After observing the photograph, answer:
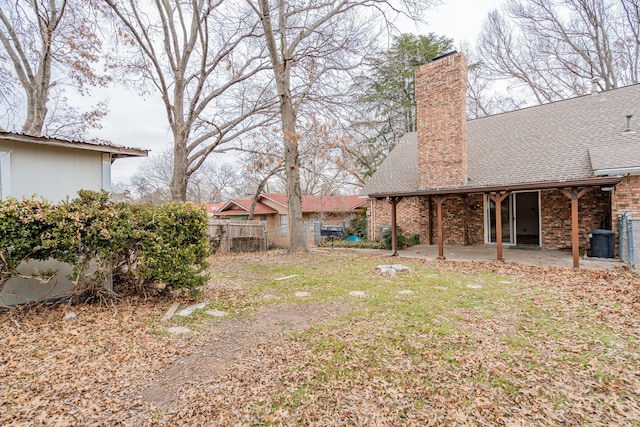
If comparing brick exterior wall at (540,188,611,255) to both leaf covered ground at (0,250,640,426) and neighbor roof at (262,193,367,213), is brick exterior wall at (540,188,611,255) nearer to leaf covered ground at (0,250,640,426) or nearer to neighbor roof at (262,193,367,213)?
leaf covered ground at (0,250,640,426)

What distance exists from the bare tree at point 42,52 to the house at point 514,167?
39.7ft

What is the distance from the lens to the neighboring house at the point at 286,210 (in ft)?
66.3

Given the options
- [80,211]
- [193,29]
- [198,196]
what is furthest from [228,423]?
[198,196]

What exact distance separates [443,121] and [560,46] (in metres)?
12.6

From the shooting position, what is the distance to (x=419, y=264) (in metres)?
8.73

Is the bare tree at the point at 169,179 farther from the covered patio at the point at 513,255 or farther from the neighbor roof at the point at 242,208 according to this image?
the covered patio at the point at 513,255

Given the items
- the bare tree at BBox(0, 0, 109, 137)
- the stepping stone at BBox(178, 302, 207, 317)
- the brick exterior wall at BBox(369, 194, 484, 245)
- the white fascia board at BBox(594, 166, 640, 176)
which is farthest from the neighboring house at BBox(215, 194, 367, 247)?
the stepping stone at BBox(178, 302, 207, 317)

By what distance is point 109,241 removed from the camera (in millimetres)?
4730

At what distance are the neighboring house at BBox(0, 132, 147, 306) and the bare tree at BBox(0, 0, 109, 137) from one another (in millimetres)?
8660

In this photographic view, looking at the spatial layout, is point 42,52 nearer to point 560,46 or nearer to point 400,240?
point 400,240

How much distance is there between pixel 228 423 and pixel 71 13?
48.1 ft

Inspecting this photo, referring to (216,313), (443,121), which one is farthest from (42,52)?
(443,121)

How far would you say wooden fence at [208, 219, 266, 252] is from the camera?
13711 millimetres

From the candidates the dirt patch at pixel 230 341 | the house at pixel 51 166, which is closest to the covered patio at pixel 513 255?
the dirt patch at pixel 230 341
